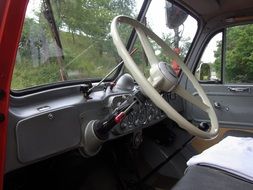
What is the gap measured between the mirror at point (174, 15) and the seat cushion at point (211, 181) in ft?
5.95

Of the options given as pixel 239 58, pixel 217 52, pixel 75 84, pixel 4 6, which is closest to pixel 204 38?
pixel 217 52

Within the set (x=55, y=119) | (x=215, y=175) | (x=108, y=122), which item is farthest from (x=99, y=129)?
(x=215, y=175)

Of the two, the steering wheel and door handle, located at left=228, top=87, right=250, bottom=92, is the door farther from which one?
the steering wheel

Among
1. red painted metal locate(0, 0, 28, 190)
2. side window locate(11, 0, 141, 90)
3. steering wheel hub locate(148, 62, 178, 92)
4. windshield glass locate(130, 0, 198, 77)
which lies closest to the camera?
red painted metal locate(0, 0, 28, 190)

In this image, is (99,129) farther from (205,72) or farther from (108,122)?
(205,72)

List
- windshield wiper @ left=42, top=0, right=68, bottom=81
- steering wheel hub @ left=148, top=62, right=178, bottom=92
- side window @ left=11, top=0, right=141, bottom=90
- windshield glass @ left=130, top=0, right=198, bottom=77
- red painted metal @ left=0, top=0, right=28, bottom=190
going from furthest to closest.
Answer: windshield glass @ left=130, top=0, right=198, bottom=77 < windshield wiper @ left=42, top=0, right=68, bottom=81 < side window @ left=11, top=0, right=141, bottom=90 < steering wheel hub @ left=148, top=62, right=178, bottom=92 < red painted metal @ left=0, top=0, right=28, bottom=190

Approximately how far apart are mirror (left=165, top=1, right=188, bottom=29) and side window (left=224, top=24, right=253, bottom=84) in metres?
0.44

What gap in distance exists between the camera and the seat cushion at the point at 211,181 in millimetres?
1315

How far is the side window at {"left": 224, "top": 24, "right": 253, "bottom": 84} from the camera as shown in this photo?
2896 mm

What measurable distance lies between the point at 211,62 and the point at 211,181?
1990 mm

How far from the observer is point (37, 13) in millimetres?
1740

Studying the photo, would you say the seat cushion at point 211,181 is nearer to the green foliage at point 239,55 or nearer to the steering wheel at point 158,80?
the steering wheel at point 158,80

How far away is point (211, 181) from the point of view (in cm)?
135

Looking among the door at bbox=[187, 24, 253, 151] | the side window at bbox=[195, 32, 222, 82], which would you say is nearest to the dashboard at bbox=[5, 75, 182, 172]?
the door at bbox=[187, 24, 253, 151]
